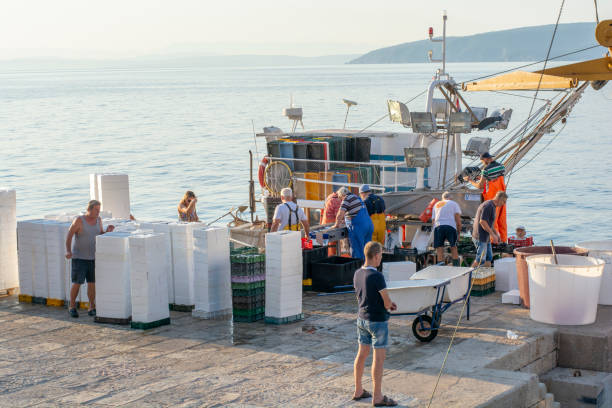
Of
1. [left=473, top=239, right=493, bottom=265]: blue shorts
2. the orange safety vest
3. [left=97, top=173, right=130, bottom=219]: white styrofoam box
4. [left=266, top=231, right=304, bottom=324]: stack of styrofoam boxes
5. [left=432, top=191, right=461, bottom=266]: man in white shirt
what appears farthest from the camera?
[left=97, top=173, right=130, bottom=219]: white styrofoam box

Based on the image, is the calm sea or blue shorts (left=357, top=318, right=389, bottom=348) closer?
blue shorts (left=357, top=318, right=389, bottom=348)

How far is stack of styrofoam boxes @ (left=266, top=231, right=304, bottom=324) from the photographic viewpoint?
10.4 metres

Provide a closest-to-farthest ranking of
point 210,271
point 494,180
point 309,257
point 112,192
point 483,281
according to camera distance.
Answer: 1. point 210,271
2. point 483,281
3. point 309,257
4. point 494,180
5. point 112,192

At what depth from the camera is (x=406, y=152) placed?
16594mm

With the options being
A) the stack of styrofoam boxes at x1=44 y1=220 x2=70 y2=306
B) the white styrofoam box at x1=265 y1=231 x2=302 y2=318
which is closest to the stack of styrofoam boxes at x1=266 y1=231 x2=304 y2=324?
the white styrofoam box at x1=265 y1=231 x2=302 y2=318

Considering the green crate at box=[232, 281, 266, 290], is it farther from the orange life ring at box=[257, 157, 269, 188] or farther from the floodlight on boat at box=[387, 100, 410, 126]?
the floodlight on boat at box=[387, 100, 410, 126]

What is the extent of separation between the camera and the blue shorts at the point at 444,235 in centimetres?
1293

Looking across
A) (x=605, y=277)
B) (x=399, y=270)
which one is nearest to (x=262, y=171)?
(x=399, y=270)

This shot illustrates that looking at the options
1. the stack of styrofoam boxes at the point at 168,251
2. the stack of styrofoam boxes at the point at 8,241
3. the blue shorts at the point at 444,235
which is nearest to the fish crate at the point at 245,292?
the stack of styrofoam boxes at the point at 168,251

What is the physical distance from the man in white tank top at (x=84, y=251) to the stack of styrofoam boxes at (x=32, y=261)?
0.84m

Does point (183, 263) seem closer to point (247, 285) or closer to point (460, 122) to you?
point (247, 285)

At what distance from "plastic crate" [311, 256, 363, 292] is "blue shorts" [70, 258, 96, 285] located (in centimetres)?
316

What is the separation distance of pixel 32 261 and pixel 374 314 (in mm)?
6214

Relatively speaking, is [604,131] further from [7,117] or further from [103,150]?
[7,117]
